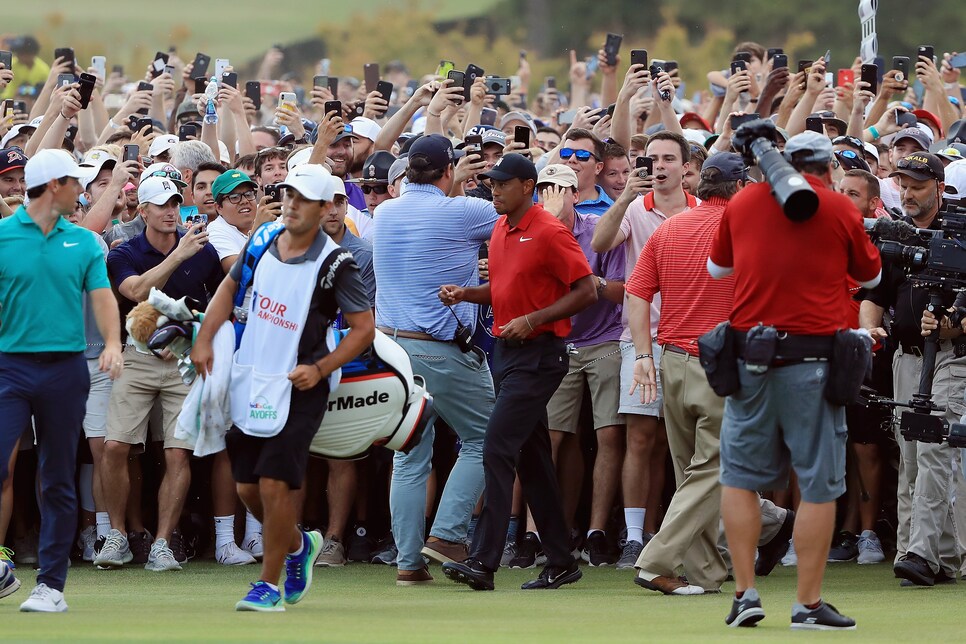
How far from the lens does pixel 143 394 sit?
11.5 m

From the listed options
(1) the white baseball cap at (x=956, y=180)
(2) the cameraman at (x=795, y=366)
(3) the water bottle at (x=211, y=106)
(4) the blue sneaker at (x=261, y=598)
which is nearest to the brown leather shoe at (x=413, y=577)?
(4) the blue sneaker at (x=261, y=598)

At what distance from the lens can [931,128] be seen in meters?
14.8

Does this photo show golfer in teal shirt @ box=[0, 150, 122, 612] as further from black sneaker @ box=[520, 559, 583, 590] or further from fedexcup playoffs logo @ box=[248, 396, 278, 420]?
black sneaker @ box=[520, 559, 583, 590]

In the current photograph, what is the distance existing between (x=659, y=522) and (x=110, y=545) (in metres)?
3.67

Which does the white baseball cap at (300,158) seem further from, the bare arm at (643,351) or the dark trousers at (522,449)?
the bare arm at (643,351)

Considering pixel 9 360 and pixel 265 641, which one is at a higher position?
pixel 9 360

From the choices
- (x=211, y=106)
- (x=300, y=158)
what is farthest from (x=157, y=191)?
(x=211, y=106)

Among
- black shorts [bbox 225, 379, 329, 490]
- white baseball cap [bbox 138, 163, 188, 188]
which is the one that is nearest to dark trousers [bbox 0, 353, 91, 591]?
black shorts [bbox 225, 379, 329, 490]

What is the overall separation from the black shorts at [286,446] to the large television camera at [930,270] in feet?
10.0

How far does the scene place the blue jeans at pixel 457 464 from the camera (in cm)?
1025

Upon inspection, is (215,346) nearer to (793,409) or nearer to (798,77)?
(793,409)

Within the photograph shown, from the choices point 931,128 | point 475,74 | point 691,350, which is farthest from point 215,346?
point 931,128

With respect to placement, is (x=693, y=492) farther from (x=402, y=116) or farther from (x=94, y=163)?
(x=94, y=163)

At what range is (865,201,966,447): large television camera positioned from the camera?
9156 millimetres
